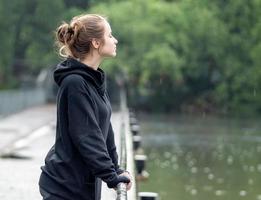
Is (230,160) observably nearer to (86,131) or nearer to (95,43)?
(95,43)

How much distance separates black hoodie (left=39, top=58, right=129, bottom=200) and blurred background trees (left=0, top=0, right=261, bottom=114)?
42575 millimetres

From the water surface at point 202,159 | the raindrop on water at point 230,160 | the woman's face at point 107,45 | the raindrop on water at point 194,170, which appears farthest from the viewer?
the raindrop on water at point 230,160

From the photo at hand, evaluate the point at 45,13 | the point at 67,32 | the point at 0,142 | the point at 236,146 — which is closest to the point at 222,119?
the point at 45,13

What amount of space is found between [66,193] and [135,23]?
4433 centimetres

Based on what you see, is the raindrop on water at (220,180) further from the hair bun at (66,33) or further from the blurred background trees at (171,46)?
the blurred background trees at (171,46)

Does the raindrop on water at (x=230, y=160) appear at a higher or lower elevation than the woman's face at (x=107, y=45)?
lower

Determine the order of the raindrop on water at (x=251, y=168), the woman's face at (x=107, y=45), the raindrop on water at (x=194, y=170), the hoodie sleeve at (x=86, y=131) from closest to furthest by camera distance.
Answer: the hoodie sleeve at (x=86, y=131)
the woman's face at (x=107, y=45)
the raindrop on water at (x=194, y=170)
the raindrop on water at (x=251, y=168)

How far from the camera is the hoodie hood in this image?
4684mm

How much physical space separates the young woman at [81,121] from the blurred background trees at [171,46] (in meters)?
42.5

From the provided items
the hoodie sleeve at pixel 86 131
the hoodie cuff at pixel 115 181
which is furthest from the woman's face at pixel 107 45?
the hoodie cuff at pixel 115 181

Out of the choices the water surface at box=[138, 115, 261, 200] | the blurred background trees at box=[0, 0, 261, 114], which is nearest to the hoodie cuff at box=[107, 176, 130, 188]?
the water surface at box=[138, 115, 261, 200]

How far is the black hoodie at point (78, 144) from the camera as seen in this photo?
4.59 meters

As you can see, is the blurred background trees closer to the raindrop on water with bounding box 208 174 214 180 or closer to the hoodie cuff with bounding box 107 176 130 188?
the raindrop on water with bounding box 208 174 214 180

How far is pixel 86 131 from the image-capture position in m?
4.60
